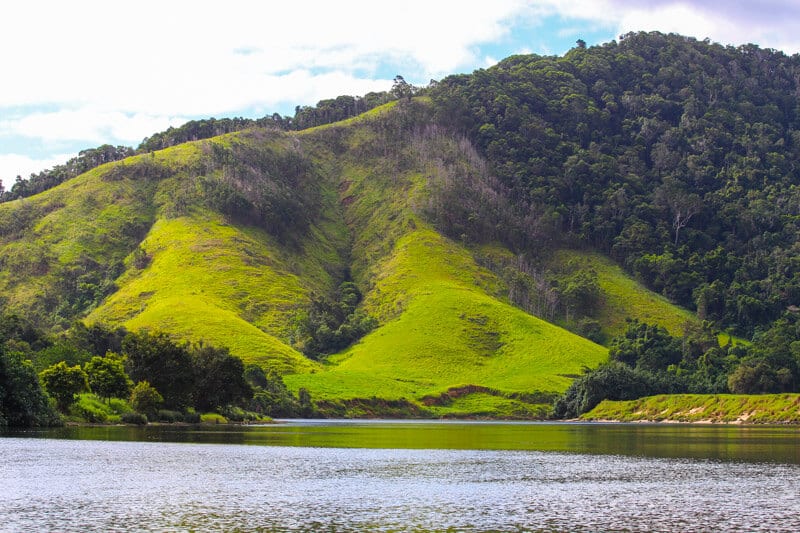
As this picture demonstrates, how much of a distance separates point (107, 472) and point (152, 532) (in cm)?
2730

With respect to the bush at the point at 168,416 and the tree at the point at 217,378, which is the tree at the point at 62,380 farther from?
the tree at the point at 217,378

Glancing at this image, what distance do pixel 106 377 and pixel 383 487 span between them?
87673mm

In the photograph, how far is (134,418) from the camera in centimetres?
14438

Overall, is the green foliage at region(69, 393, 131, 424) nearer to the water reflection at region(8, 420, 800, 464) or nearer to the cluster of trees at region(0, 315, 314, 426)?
the cluster of trees at region(0, 315, 314, 426)

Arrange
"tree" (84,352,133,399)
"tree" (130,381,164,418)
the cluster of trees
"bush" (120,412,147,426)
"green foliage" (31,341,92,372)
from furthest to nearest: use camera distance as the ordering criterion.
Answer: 1. "green foliage" (31,341,92,372)
2. "tree" (130,381,164,418)
3. "bush" (120,412,147,426)
4. "tree" (84,352,133,399)
5. the cluster of trees

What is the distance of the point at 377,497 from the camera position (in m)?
61.1

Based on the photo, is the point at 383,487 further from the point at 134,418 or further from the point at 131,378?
the point at 131,378

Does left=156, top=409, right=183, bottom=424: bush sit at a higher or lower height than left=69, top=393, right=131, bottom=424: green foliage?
lower

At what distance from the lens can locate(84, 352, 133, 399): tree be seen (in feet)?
468

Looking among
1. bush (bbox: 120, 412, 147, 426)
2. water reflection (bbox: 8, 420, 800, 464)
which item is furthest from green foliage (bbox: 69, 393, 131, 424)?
water reflection (bbox: 8, 420, 800, 464)

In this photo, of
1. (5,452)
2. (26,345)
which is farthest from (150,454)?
(26,345)

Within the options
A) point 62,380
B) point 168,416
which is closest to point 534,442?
point 168,416

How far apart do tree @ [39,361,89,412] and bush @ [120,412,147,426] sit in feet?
40.3

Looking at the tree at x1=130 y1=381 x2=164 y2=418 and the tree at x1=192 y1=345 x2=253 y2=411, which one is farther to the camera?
the tree at x1=192 y1=345 x2=253 y2=411
